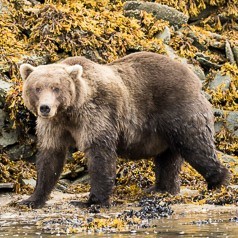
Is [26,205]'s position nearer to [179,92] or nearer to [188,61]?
[179,92]

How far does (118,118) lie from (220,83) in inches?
157

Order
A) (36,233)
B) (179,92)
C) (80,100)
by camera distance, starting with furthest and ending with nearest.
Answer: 1. (179,92)
2. (80,100)
3. (36,233)

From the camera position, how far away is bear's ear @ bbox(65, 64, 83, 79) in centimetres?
1175

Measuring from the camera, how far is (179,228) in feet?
32.9

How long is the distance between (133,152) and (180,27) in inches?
187

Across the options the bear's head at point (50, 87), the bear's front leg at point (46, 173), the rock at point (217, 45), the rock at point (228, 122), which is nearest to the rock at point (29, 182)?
the bear's front leg at point (46, 173)

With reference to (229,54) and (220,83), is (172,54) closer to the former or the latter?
(220,83)

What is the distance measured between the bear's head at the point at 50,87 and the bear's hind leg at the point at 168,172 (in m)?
2.07

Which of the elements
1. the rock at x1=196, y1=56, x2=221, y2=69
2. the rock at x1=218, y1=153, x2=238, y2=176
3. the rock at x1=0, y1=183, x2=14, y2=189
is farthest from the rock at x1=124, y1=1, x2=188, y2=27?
the rock at x1=0, y1=183, x2=14, y2=189

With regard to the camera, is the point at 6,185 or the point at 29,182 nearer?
the point at 6,185

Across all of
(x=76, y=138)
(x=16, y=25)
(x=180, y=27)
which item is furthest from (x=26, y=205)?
(x=180, y=27)

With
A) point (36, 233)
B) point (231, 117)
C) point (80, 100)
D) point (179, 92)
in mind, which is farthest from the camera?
point (231, 117)

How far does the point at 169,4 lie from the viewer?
17.6m

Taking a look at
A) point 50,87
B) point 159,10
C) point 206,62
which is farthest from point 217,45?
point 50,87
